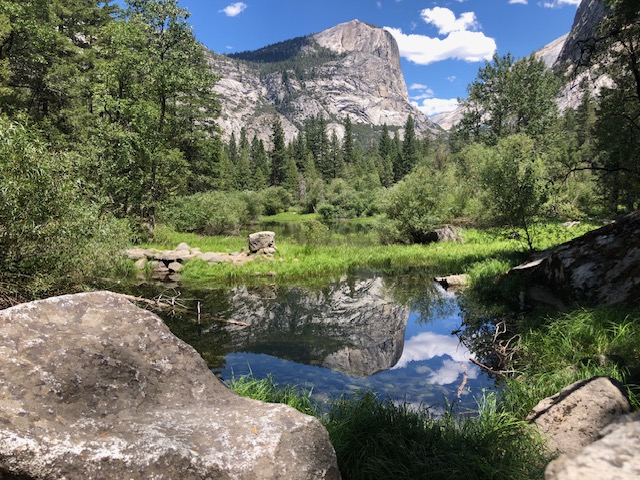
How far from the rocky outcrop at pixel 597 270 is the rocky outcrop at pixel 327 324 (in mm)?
4645

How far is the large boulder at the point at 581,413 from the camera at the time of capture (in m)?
4.81

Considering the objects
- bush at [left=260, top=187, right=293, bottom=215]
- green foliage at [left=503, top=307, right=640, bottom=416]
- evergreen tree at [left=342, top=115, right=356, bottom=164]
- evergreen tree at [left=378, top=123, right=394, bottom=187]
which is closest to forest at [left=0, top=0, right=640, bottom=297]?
green foliage at [left=503, top=307, right=640, bottom=416]

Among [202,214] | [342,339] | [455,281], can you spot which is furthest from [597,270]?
[202,214]

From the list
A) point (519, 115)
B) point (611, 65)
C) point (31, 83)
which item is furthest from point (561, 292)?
point (519, 115)

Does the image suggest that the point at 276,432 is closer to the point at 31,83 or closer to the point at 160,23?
the point at 160,23

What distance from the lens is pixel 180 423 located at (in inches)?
126

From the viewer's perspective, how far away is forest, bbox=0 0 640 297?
10.1 metres

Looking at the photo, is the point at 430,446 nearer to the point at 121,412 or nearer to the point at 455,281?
the point at 121,412

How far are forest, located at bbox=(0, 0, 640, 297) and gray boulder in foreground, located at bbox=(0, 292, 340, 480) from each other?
6984mm

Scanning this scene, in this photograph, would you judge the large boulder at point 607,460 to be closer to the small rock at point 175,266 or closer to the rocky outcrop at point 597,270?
the rocky outcrop at point 597,270

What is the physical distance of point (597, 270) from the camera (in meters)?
10.5

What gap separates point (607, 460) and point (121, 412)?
327cm

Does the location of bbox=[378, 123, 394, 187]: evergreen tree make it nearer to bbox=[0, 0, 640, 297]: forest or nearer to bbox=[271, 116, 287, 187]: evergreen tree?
bbox=[271, 116, 287, 187]: evergreen tree

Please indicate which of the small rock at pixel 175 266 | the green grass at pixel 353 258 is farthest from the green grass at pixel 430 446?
the small rock at pixel 175 266
